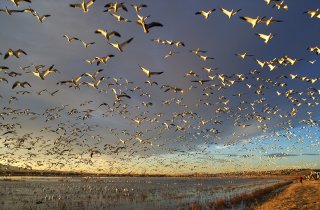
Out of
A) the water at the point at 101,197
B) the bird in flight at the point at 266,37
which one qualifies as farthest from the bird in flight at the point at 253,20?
the water at the point at 101,197

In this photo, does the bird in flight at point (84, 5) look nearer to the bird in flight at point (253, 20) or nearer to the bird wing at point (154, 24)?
the bird wing at point (154, 24)

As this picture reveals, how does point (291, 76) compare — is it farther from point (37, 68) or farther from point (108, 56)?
point (37, 68)

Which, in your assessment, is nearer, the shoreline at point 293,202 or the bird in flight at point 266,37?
the bird in flight at point 266,37

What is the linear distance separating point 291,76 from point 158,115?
16.9 meters


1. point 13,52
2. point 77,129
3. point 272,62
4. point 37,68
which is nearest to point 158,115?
point 77,129

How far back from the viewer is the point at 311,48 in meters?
26.6

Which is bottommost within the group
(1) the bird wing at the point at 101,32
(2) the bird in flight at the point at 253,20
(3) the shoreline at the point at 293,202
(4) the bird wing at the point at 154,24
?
(3) the shoreline at the point at 293,202

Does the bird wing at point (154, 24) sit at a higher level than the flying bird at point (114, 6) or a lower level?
lower

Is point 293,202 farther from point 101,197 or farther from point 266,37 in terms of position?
point 101,197

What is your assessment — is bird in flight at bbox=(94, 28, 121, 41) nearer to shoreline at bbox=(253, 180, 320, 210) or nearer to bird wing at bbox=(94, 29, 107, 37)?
bird wing at bbox=(94, 29, 107, 37)

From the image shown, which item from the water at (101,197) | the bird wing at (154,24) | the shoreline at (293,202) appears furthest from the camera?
the water at (101,197)

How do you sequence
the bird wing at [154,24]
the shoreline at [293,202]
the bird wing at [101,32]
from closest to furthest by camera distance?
the bird wing at [154,24], the bird wing at [101,32], the shoreline at [293,202]

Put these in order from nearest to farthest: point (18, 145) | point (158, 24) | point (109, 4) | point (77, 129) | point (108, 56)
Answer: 1. point (158, 24)
2. point (109, 4)
3. point (108, 56)
4. point (77, 129)
5. point (18, 145)

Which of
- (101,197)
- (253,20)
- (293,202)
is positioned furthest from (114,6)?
(101,197)
